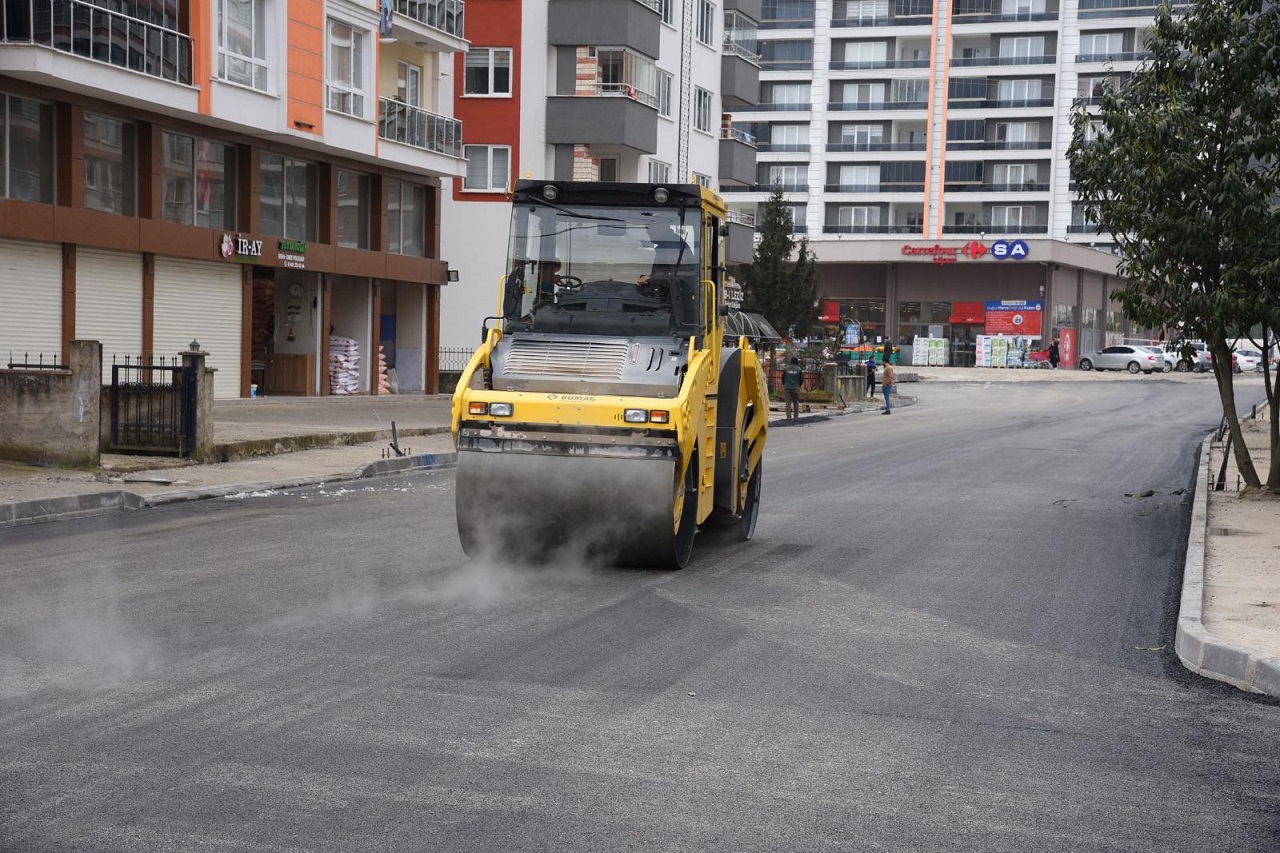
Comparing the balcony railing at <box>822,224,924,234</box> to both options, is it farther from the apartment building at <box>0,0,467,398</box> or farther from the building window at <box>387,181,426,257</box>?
the building window at <box>387,181,426,257</box>

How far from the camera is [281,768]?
5.92 meters

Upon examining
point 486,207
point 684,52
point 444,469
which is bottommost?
point 444,469

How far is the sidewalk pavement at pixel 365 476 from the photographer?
9086mm

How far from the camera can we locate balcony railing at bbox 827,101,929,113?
9444 centimetres

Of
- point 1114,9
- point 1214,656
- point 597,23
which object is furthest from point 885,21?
point 1214,656

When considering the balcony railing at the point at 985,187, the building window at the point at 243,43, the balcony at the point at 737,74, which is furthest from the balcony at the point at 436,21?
the balcony railing at the point at 985,187

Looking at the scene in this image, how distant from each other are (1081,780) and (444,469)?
1654cm

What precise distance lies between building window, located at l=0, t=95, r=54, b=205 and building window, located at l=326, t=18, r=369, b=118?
320 inches

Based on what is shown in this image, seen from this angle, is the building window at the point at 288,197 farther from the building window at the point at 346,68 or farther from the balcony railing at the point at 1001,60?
the balcony railing at the point at 1001,60

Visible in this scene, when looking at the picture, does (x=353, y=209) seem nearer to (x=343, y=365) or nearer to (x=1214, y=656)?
(x=343, y=365)

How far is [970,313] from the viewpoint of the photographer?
86.1m

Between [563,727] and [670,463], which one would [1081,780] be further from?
[670,463]

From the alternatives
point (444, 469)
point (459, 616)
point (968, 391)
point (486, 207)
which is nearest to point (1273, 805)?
point (459, 616)

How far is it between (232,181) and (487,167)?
42.2 ft
